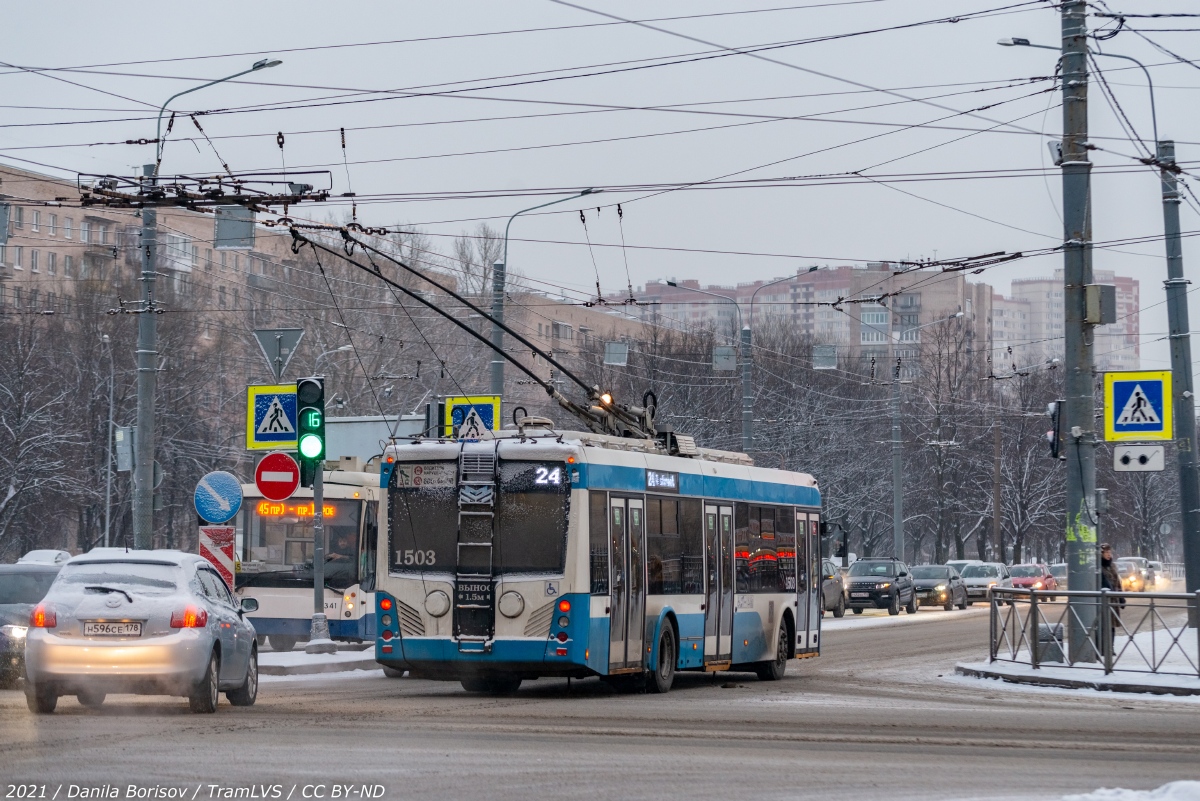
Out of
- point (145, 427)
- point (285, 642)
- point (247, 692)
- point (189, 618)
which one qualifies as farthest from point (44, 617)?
point (285, 642)

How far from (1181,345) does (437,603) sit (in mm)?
15410

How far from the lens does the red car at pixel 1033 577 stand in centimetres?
5909

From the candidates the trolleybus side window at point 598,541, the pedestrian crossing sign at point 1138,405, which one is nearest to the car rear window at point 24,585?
the trolleybus side window at point 598,541

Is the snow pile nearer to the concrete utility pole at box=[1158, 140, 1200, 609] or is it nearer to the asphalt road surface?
the asphalt road surface

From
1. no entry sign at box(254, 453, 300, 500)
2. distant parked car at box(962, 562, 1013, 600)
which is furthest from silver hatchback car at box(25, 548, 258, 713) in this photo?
distant parked car at box(962, 562, 1013, 600)

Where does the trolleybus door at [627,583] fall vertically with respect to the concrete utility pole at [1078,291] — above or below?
below

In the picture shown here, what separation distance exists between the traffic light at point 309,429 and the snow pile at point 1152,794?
552 inches

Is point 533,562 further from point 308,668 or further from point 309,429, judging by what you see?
point 308,668

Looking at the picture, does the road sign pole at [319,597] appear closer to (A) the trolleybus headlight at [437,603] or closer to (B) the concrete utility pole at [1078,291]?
(A) the trolleybus headlight at [437,603]

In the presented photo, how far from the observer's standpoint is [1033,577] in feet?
200

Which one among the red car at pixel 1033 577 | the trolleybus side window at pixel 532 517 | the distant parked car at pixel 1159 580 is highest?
the trolleybus side window at pixel 532 517

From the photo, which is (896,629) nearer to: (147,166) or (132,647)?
(147,166)

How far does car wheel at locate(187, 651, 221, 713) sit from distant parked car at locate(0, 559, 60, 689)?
13.3ft

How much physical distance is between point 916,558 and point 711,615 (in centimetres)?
7704
